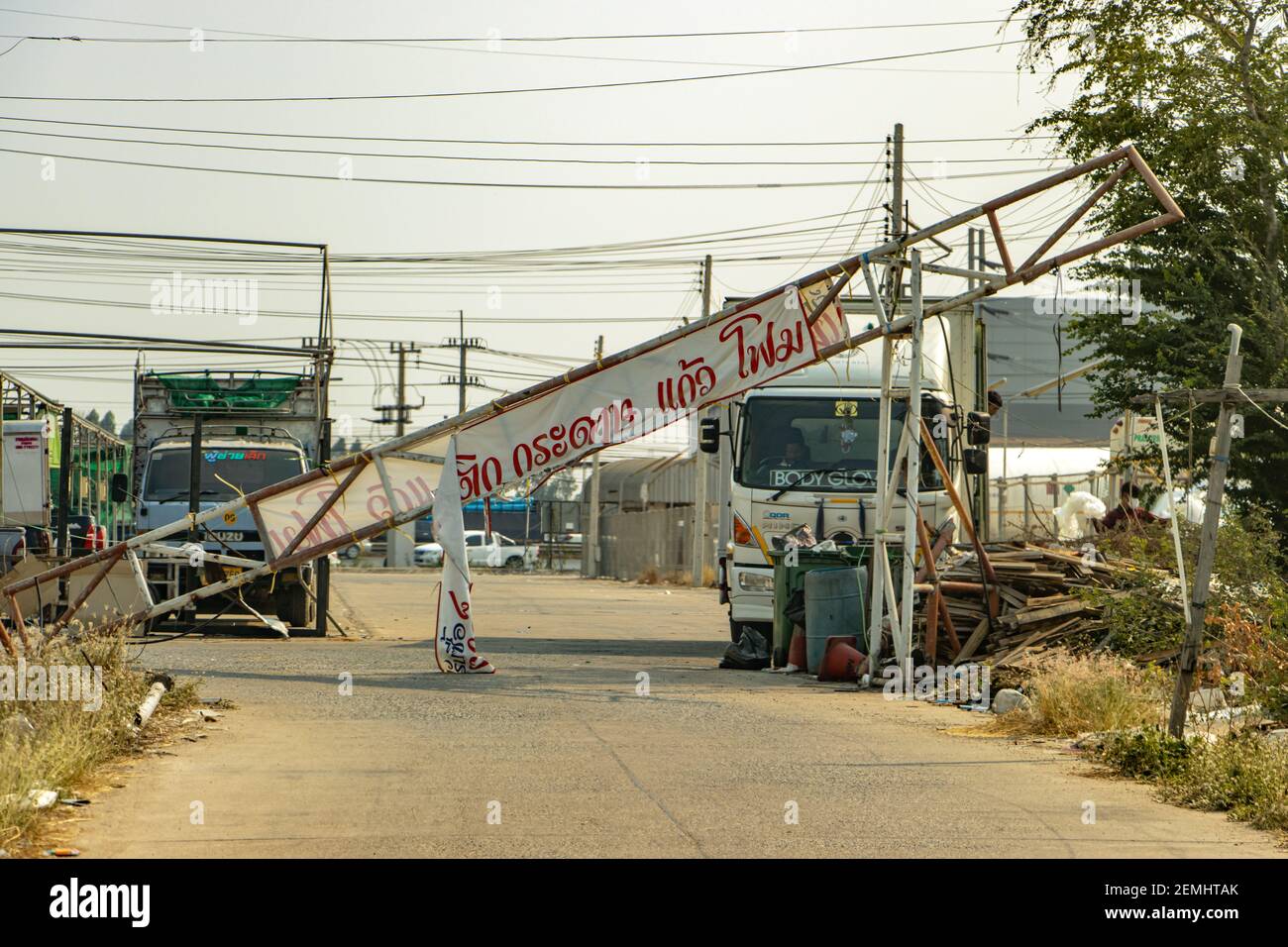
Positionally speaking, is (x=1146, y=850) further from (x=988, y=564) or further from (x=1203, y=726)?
(x=988, y=564)

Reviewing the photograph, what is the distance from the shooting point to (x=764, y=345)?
15500 millimetres

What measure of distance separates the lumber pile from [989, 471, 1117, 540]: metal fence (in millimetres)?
14892

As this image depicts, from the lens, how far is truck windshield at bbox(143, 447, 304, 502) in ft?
71.4

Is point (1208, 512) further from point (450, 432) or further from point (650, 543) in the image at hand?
point (650, 543)

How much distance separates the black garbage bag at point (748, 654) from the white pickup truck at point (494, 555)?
46528mm

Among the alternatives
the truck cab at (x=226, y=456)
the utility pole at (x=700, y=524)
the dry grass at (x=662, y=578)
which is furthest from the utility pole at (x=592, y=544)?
the truck cab at (x=226, y=456)

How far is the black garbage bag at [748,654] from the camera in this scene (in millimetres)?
17094

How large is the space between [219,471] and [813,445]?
880 centimetres

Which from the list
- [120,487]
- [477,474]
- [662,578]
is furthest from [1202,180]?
[662,578]

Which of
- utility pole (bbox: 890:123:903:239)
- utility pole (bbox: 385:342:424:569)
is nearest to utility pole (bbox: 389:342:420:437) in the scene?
utility pole (bbox: 385:342:424:569)

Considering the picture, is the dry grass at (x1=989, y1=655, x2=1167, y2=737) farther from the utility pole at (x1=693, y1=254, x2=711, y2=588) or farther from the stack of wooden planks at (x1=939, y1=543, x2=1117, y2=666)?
the utility pole at (x1=693, y1=254, x2=711, y2=588)

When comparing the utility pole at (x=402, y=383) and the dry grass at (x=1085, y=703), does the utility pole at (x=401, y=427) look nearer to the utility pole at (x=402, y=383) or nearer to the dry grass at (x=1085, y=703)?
the utility pole at (x=402, y=383)

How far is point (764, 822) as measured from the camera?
7.71m

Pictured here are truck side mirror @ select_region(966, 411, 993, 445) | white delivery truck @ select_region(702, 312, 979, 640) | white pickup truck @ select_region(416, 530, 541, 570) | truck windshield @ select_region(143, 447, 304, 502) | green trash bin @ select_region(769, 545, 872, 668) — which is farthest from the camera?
white pickup truck @ select_region(416, 530, 541, 570)
